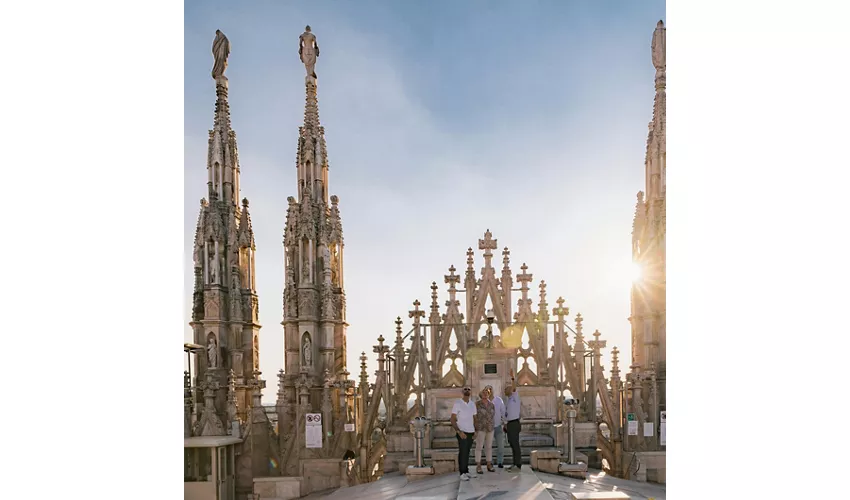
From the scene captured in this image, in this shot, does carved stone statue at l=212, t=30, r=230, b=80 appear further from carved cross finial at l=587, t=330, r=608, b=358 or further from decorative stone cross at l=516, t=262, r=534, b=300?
carved cross finial at l=587, t=330, r=608, b=358

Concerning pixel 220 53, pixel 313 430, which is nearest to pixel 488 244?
pixel 313 430

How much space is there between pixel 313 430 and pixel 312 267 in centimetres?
480

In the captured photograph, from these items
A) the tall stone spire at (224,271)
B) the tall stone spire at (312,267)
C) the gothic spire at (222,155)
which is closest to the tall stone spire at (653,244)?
the tall stone spire at (312,267)

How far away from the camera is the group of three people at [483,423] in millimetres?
8938

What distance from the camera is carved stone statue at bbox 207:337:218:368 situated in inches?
610

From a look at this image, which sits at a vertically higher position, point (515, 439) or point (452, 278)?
point (452, 278)

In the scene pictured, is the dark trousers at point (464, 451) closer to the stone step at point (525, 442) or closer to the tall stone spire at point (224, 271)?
the stone step at point (525, 442)

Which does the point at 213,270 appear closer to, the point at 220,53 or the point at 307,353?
the point at 307,353

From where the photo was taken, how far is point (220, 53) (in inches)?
651

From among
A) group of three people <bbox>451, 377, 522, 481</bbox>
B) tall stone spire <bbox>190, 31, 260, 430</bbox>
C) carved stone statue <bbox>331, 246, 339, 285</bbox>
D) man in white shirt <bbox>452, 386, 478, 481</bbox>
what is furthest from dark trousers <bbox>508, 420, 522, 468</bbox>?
tall stone spire <bbox>190, 31, 260, 430</bbox>
